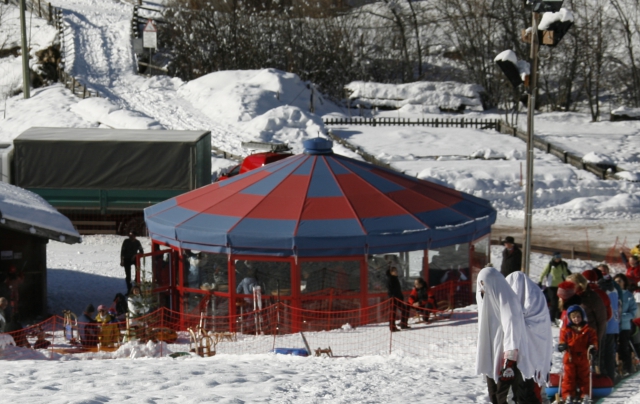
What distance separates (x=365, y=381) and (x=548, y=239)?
14819 mm

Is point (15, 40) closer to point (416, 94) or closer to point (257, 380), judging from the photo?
point (416, 94)

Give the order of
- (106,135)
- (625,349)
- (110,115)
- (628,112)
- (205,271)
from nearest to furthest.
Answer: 1. (625,349)
2. (205,271)
3. (106,135)
4. (110,115)
5. (628,112)

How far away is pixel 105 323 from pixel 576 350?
25.7ft

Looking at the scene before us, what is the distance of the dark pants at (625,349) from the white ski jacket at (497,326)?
11.9ft

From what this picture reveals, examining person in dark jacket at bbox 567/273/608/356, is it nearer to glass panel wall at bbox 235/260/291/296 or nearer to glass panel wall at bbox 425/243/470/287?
glass panel wall at bbox 425/243/470/287

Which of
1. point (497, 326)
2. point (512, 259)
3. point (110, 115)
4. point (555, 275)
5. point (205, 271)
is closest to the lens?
point (497, 326)

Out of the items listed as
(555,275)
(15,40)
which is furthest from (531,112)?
(15,40)

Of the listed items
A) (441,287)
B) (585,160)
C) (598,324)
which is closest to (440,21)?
(585,160)

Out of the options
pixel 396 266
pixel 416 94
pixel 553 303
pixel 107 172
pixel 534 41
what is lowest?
pixel 553 303

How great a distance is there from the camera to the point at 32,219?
54.0ft

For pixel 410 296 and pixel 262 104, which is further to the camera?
pixel 262 104

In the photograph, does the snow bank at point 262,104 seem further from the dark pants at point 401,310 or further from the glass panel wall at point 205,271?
the dark pants at point 401,310

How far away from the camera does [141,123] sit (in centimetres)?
3425

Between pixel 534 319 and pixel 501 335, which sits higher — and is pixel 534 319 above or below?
above
